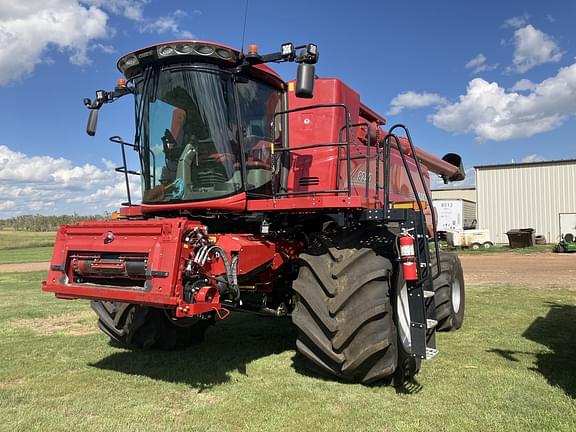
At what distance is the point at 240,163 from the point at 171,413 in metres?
2.44

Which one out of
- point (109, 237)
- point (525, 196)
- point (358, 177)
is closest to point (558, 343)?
point (358, 177)

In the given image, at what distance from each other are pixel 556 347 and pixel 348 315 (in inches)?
128

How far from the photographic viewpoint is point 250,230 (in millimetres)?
5930

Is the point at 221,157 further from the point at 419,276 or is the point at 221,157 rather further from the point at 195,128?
the point at 419,276

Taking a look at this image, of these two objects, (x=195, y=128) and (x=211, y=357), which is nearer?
(x=195, y=128)

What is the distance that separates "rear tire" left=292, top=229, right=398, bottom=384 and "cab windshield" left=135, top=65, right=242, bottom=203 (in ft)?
4.13

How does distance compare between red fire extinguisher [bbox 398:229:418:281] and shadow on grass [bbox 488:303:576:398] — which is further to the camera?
shadow on grass [bbox 488:303:576:398]

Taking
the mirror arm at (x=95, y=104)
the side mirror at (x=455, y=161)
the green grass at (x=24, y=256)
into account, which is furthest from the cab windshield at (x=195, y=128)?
the green grass at (x=24, y=256)

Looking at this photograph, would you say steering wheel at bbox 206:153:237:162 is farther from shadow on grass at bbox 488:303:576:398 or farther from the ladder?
shadow on grass at bbox 488:303:576:398

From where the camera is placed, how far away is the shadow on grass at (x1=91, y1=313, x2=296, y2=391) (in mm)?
5367

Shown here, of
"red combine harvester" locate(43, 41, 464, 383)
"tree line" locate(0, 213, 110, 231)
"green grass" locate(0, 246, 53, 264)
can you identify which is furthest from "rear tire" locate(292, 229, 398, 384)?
"tree line" locate(0, 213, 110, 231)

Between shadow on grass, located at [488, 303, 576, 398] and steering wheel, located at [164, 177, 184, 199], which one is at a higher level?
steering wheel, located at [164, 177, 184, 199]

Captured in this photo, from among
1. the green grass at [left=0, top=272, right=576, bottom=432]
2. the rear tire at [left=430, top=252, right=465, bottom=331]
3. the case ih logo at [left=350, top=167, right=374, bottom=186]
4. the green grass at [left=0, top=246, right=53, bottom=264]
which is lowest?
the green grass at [left=0, top=272, right=576, bottom=432]

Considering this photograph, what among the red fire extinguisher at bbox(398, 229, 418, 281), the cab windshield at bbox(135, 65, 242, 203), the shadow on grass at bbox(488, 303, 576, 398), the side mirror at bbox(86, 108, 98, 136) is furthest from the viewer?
the side mirror at bbox(86, 108, 98, 136)
